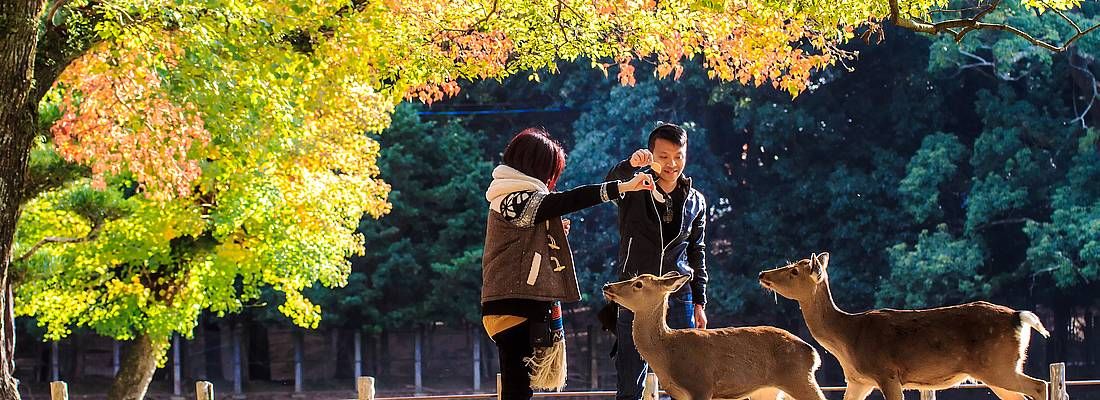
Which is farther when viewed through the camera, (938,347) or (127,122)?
(127,122)

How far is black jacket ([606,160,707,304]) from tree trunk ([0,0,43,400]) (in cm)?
387

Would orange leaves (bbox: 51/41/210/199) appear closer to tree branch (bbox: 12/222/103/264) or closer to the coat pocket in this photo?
tree branch (bbox: 12/222/103/264)

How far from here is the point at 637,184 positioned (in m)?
4.75

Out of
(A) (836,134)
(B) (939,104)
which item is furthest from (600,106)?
(B) (939,104)

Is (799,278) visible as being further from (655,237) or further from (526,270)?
(526,270)

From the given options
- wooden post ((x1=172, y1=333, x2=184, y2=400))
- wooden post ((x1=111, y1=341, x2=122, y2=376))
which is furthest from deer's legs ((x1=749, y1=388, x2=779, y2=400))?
wooden post ((x1=111, y1=341, x2=122, y2=376))

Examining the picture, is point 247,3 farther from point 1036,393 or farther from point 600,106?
point 600,106

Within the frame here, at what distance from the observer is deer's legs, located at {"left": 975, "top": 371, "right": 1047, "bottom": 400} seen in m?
5.12

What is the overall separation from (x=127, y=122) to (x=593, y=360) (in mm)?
16922

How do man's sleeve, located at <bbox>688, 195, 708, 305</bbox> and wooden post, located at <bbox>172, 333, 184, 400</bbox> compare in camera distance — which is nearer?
man's sleeve, located at <bbox>688, 195, 708, 305</bbox>

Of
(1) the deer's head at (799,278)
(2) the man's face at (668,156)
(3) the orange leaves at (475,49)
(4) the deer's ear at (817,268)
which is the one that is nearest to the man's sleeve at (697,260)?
(2) the man's face at (668,156)

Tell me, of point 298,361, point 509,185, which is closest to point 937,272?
point 298,361

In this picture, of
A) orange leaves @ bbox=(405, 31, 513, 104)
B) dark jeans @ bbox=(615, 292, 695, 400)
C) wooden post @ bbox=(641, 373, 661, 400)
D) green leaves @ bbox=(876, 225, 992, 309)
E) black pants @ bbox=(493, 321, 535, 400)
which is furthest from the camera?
green leaves @ bbox=(876, 225, 992, 309)

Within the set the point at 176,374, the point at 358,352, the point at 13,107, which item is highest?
the point at 13,107
